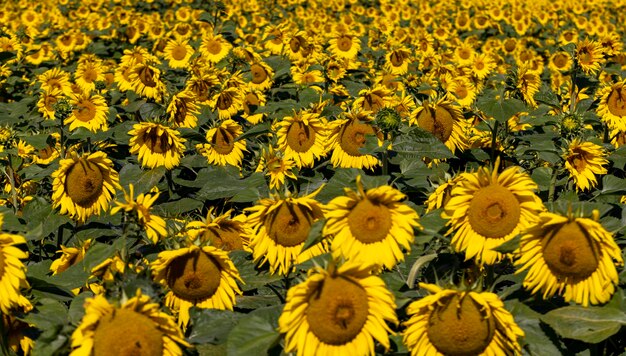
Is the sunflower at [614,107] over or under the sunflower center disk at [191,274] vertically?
over

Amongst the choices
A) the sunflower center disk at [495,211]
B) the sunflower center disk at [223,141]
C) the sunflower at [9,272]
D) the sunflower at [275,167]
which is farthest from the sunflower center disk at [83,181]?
the sunflower center disk at [495,211]

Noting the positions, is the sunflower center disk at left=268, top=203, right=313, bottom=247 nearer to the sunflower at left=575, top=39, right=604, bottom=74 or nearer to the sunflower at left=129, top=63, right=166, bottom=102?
the sunflower at left=129, top=63, right=166, bottom=102

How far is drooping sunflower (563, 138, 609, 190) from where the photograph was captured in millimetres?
3914

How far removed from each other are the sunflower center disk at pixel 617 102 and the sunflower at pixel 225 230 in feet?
10.5

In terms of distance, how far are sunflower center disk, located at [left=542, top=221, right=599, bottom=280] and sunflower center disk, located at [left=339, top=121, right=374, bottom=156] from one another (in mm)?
1724

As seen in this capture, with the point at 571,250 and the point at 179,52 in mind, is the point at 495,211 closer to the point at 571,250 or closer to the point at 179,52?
the point at 571,250

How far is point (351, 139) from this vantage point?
4.04m

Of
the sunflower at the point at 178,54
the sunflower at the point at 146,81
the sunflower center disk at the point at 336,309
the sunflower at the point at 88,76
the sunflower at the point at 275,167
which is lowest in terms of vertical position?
the sunflower at the point at 88,76

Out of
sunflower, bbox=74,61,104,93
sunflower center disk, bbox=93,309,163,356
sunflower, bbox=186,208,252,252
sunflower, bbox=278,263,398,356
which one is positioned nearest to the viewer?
sunflower center disk, bbox=93,309,163,356

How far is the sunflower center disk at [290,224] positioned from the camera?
9.33 ft

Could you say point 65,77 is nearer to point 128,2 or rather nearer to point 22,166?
point 22,166

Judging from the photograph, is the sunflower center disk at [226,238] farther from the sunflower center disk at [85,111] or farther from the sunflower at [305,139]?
the sunflower center disk at [85,111]

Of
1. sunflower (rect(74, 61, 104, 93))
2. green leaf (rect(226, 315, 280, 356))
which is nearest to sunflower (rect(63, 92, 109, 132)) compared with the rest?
sunflower (rect(74, 61, 104, 93))

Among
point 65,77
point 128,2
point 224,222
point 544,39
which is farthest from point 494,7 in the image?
point 224,222
